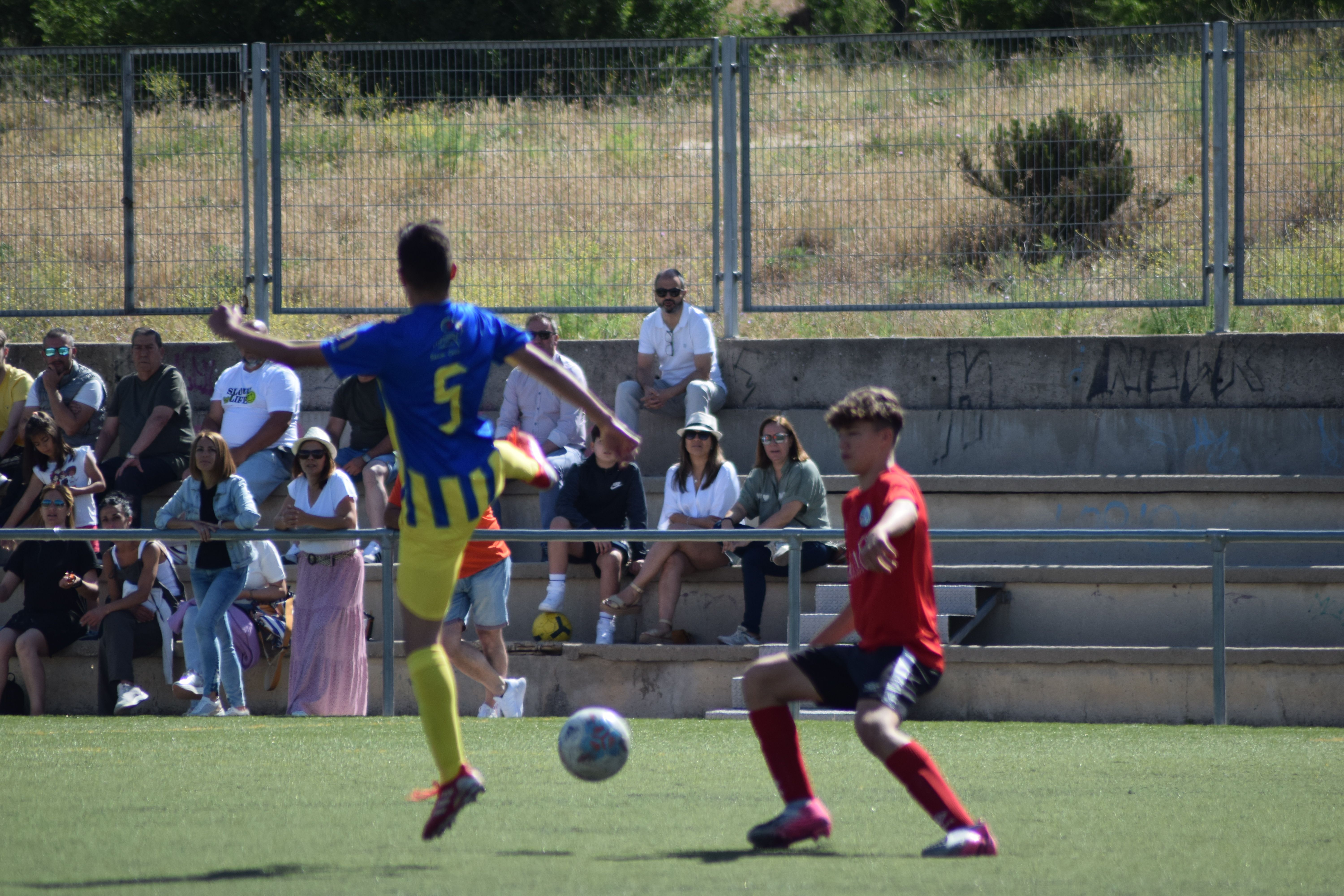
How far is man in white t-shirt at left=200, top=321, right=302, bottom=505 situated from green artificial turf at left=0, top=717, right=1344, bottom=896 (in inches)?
129

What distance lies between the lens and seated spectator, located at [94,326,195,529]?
11.9 m

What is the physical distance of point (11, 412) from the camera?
40.3ft

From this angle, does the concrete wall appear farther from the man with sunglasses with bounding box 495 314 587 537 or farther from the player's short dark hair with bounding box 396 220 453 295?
the player's short dark hair with bounding box 396 220 453 295

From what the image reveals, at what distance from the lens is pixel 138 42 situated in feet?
106

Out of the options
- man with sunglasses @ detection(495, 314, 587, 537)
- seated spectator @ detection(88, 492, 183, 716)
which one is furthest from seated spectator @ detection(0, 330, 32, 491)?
man with sunglasses @ detection(495, 314, 587, 537)

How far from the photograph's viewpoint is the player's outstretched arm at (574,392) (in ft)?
17.6

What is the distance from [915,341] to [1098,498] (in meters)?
2.04

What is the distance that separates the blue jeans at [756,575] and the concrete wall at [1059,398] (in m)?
2.05

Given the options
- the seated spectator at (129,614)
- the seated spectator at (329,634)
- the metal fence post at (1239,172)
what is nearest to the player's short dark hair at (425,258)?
the seated spectator at (329,634)

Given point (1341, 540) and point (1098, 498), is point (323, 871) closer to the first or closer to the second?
point (1341, 540)

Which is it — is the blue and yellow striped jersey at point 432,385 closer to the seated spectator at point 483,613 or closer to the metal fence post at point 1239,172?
the seated spectator at point 483,613

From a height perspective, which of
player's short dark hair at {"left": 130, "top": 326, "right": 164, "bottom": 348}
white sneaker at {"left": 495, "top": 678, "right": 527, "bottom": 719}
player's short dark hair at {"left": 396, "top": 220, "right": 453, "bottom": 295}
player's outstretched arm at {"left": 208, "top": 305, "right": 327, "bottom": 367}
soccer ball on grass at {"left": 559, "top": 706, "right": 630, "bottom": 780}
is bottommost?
white sneaker at {"left": 495, "top": 678, "right": 527, "bottom": 719}

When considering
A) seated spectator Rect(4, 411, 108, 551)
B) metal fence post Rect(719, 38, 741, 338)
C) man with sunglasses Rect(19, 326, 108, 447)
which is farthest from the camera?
metal fence post Rect(719, 38, 741, 338)

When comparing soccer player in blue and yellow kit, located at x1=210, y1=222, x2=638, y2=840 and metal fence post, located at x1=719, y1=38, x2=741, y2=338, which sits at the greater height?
metal fence post, located at x1=719, y1=38, x2=741, y2=338
